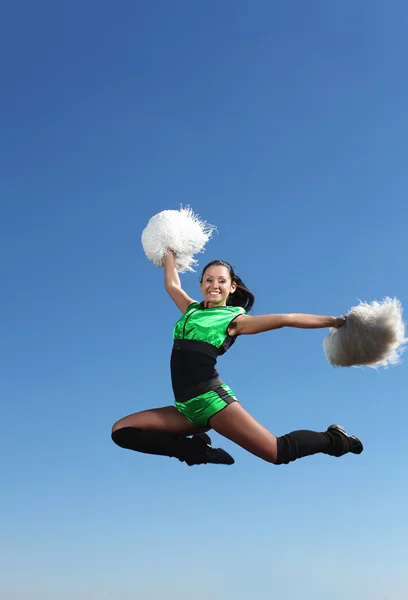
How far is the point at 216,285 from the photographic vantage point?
20.8ft

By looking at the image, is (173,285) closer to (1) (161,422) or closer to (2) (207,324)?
(2) (207,324)

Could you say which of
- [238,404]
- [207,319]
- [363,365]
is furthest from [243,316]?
[363,365]

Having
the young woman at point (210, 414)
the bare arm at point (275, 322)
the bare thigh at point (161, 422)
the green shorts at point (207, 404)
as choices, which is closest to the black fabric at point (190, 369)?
the young woman at point (210, 414)

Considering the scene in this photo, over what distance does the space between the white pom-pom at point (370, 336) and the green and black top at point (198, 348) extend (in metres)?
0.91

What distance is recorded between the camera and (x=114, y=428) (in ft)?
20.1

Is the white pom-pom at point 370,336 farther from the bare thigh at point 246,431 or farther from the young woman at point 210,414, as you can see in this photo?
the bare thigh at point 246,431

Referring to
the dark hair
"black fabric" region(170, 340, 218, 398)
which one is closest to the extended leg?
"black fabric" region(170, 340, 218, 398)

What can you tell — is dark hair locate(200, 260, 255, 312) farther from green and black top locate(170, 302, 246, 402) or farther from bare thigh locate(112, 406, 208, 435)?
bare thigh locate(112, 406, 208, 435)

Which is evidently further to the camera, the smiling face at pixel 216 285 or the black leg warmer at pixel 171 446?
the smiling face at pixel 216 285

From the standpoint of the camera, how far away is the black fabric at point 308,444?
19.2 ft

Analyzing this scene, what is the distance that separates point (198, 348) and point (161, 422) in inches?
27.9

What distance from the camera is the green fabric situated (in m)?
6.04

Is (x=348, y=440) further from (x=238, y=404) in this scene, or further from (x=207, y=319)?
(x=207, y=319)

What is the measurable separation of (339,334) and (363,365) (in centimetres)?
36
